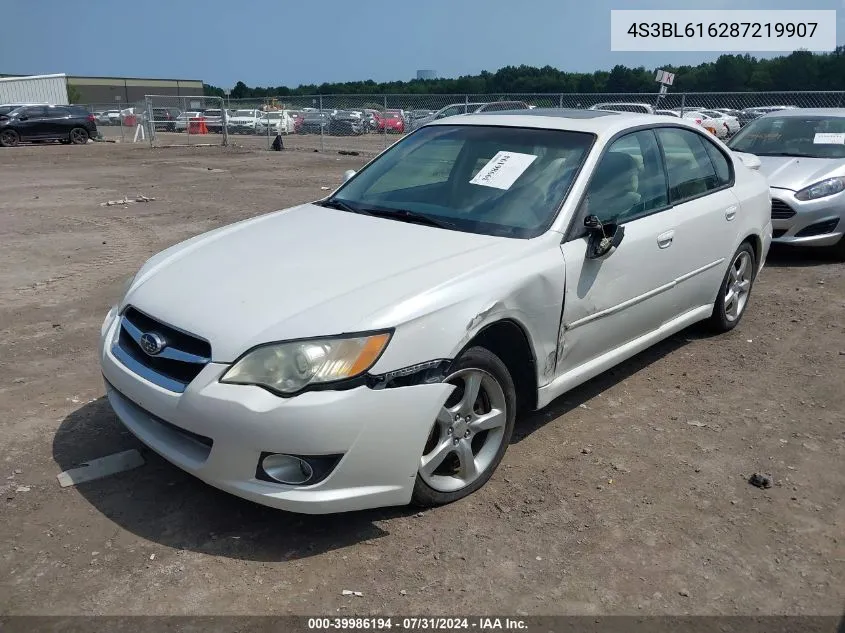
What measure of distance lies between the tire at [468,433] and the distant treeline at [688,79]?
141 ft

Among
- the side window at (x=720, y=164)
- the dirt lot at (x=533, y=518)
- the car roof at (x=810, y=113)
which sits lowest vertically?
the dirt lot at (x=533, y=518)

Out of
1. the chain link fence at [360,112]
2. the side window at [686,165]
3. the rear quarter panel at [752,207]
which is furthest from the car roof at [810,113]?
the chain link fence at [360,112]

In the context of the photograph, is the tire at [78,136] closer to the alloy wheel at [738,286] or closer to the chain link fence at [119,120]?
the chain link fence at [119,120]

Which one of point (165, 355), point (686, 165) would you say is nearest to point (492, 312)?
point (165, 355)

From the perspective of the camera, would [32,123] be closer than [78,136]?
Yes

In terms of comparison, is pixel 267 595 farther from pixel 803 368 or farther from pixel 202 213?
pixel 202 213

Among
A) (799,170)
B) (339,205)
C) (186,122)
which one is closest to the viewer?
(339,205)

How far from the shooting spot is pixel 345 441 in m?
2.73

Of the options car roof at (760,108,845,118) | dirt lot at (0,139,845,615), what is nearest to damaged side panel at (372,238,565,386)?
dirt lot at (0,139,845,615)

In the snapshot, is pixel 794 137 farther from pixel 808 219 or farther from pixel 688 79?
pixel 688 79

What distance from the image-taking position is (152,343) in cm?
302

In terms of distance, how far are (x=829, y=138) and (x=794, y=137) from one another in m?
0.39

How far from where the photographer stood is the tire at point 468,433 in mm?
3092

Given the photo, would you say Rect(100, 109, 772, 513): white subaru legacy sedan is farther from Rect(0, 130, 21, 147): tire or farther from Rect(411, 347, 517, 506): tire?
Rect(0, 130, 21, 147): tire
